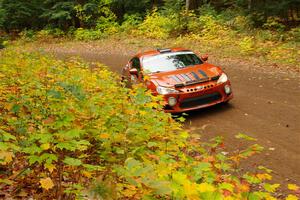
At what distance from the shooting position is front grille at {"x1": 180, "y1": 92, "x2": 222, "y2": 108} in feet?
29.0

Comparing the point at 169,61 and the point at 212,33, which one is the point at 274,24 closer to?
the point at 212,33

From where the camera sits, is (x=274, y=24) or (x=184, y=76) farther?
(x=274, y=24)

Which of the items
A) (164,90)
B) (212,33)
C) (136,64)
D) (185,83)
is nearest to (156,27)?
(212,33)

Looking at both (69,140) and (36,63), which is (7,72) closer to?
(36,63)

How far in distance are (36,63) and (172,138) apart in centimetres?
Result: 586

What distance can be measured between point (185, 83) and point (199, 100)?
54 centimetres

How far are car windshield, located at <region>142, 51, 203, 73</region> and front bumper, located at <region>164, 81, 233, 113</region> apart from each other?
3.84 ft

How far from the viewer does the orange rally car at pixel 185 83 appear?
8.80 meters

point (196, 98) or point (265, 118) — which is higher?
point (196, 98)

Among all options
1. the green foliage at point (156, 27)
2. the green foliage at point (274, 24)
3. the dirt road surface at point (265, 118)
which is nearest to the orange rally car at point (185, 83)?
the dirt road surface at point (265, 118)

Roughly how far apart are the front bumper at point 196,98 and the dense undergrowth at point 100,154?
8.17ft

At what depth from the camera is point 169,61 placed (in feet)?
33.0

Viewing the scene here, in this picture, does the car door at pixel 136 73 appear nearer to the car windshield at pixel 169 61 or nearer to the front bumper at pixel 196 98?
the car windshield at pixel 169 61

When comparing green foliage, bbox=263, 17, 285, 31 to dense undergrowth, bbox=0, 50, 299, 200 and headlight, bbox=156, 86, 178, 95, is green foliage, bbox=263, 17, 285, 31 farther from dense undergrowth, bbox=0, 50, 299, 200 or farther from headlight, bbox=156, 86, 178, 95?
dense undergrowth, bbox=0, 50, 299, 200
